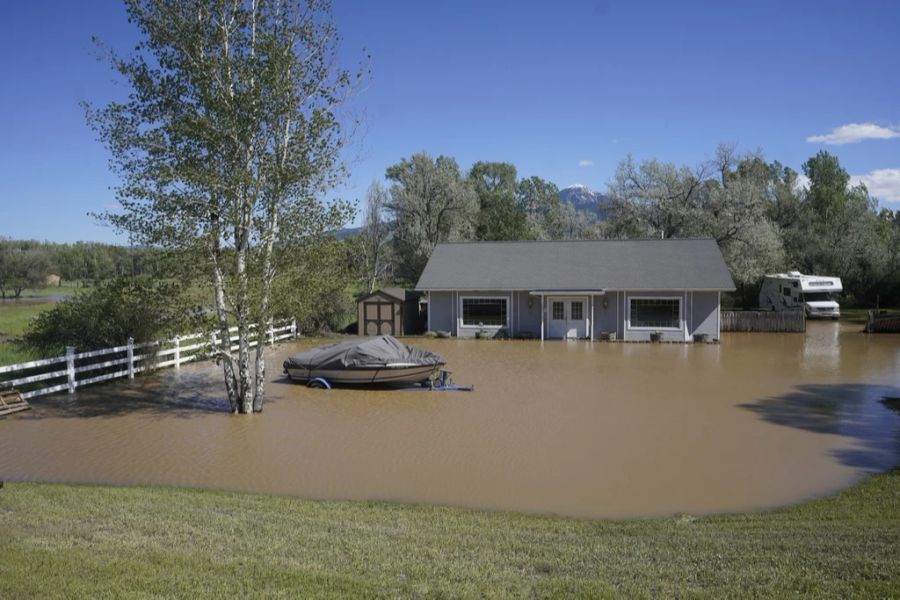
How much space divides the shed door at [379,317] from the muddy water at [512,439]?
1128cm

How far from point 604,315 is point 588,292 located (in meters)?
1.42

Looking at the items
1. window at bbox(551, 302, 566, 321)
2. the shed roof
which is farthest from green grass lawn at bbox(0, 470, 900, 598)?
the shed roof

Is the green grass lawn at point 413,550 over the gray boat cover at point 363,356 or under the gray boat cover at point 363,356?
under

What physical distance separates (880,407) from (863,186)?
206 ft

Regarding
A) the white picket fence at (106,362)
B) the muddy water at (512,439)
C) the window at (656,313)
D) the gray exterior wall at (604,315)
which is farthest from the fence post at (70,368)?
the window at (656,313)

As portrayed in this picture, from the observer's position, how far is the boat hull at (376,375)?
17.4 m

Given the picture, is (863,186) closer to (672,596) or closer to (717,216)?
Answer: (717,216)

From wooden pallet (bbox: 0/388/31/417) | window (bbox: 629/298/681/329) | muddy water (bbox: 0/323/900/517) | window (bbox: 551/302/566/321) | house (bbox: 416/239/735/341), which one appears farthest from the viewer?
window (bbox: 551/302/566/321)

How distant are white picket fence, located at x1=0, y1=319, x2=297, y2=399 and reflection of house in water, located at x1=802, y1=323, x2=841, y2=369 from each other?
54.7 feet

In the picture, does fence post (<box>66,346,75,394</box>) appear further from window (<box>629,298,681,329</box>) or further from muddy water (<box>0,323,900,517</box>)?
window (<box>629,298,681,329</box>)

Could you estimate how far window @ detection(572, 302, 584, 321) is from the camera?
97.0ft

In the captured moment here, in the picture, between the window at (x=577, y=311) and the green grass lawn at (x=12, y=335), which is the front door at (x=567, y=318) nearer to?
the window at (x=577, y=311)

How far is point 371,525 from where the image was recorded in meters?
7.77

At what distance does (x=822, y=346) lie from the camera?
25.8 m
